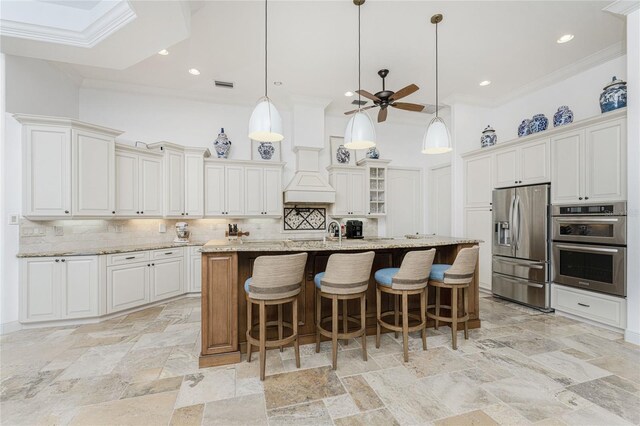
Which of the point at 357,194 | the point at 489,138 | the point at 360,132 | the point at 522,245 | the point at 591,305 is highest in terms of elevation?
the point at 489,138

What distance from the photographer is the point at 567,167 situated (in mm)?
3391

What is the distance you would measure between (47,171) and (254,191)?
257 centimetres

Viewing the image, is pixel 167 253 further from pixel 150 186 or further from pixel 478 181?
pixel 478 181

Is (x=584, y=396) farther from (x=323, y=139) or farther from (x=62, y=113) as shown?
(x=62, y=113)

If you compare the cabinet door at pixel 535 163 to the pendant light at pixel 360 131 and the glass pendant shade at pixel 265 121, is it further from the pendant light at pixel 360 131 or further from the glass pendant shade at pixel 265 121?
the glass pendant shade at pixel 265 121

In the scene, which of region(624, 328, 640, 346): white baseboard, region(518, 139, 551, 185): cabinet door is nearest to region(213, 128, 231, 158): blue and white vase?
region(518, 139, 551, 185): cabinet door

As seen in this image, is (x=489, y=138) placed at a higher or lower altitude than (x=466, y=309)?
higher

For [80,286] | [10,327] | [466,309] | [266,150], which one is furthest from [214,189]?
[466,309]

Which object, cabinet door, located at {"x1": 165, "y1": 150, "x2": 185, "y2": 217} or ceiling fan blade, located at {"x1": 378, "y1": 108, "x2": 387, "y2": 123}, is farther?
cabinet door, located at {"x1": 165, "y1": 150, "x2": 185, "y2": 217}

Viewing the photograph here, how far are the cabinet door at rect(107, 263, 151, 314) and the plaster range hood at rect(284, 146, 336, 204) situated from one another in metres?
2.37

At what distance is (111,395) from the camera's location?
1.95 m

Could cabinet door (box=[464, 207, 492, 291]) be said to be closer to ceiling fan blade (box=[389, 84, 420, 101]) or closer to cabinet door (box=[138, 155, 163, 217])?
ceiling fan blade (box=[389, 84, 420, 101])

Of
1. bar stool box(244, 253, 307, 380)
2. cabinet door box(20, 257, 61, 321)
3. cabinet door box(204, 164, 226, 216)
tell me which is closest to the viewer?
bar stool box(244, 253, 307, 380)

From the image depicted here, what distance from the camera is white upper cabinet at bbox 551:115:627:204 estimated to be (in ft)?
9.68
